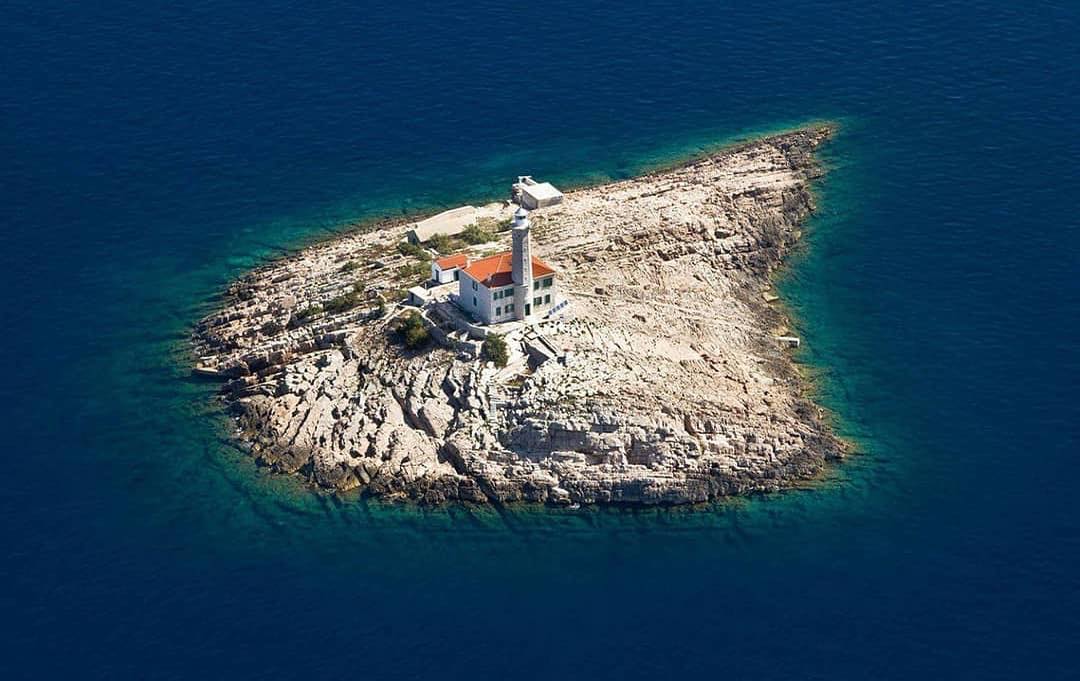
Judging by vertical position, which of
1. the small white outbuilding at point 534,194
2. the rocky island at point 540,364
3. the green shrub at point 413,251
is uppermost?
the small white outbuilding at point 534,194

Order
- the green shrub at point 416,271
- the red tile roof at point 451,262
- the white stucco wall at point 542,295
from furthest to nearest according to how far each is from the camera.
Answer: the green shrub at point 416,271 < the red tile roof at point 451,262 < the white stucco wall at point 542,295

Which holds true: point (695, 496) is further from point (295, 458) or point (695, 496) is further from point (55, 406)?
point (55, 406)

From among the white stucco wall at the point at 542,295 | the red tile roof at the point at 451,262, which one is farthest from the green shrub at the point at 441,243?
the white stucco wall at the point at 542,295

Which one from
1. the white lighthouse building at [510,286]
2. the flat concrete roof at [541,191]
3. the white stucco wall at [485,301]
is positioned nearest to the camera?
the white lighthouse building at [510,286]

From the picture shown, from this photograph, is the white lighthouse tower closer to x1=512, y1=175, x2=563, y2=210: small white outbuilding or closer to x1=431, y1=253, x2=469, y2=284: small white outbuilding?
x1=431, y1=253, x2=469, y2=284: small white outbuilding

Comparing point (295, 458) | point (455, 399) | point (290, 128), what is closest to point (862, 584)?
point (455, 399)

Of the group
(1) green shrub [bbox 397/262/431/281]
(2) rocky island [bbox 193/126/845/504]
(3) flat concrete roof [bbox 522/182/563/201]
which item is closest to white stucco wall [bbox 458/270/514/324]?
(2) rocky island [bbox 193/126/845/504]

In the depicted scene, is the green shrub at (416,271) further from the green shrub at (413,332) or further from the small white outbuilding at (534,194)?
the small white outbuilding at (534,194)
